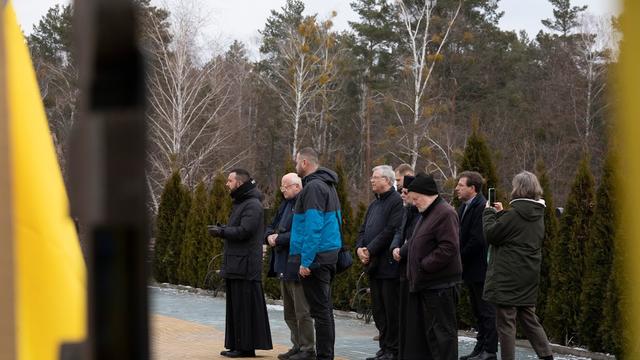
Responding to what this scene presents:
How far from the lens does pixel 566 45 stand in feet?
128

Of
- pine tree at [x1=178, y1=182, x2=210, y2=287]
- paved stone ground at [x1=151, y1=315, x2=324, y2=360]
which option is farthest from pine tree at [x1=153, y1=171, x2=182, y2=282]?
paved stone ground at [x1=151, y1=315, x2=324, y2=360]

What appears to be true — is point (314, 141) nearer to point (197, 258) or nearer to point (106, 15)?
point (197, 258)

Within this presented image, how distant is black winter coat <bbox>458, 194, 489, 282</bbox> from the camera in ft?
28.5

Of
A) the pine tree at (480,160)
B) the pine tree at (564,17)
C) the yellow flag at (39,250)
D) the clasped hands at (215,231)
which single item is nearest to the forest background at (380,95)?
the pine tree at (564,17)

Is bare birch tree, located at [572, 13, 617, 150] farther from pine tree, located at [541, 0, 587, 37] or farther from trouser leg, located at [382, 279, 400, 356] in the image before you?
trouser leg, located at [382, 279, 400, 356]

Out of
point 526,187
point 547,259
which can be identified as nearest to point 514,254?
point 526,187

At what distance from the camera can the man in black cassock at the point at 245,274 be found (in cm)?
908

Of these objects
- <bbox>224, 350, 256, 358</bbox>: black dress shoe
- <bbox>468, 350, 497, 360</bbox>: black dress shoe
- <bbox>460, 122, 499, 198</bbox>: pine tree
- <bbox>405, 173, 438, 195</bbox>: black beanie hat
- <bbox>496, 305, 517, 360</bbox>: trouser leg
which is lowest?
<bbox>468, 350, 497, 360</bbox>: black dress shoe

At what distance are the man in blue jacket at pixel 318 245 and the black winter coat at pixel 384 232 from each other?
38cm

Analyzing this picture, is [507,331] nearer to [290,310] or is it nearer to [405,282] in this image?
[405,282]

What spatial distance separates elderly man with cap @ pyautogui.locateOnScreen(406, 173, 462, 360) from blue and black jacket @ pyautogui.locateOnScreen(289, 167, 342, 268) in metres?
1.33

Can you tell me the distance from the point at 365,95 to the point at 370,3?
4202 millimetres

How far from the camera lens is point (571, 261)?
10.1 meters

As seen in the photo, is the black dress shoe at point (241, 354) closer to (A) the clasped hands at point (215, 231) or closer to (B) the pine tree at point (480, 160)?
(A) the clasped hands at point (215, 231)
